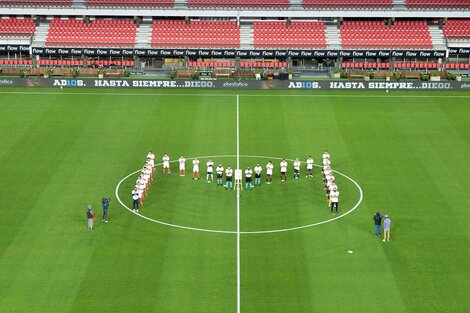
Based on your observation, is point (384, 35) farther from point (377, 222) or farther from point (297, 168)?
point (377, 222)

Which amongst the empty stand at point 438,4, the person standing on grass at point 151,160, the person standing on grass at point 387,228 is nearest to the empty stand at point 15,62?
the person standing on grass at point 151,160

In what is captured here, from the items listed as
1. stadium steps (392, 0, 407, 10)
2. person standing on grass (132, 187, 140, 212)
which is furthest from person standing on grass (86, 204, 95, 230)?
stadium steps (392, 0, 407, 10)

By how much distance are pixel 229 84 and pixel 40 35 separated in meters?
27.5

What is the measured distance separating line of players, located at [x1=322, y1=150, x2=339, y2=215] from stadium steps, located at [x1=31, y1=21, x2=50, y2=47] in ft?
157

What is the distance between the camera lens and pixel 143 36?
283ft

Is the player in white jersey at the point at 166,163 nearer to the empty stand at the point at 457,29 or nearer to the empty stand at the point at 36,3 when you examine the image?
the empty stand at the point at 36,3

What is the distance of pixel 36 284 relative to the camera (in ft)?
109

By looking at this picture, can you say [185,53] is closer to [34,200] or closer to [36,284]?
[34,200]

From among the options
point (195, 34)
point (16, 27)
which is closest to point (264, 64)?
point (195, 34)

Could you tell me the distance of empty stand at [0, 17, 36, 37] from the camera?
86.0 metres

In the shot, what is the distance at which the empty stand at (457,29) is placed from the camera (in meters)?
85.1

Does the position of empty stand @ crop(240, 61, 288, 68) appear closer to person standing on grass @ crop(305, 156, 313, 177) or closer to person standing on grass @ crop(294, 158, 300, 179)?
person standing on grass @ crop(305, 156, 313, 177)

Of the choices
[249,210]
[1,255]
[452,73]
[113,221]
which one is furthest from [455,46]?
[1,255]

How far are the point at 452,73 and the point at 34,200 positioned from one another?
53.3 meters
